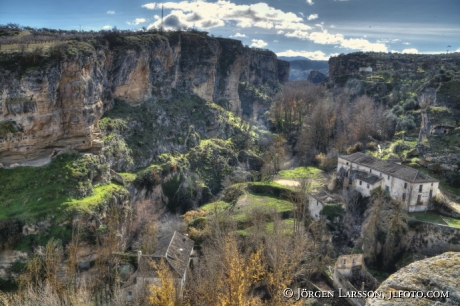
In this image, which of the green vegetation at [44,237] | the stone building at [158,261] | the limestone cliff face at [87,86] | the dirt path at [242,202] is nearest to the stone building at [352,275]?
the stone building at [158,261]

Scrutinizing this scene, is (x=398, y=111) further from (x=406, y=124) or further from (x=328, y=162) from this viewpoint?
(x=328, y=162)

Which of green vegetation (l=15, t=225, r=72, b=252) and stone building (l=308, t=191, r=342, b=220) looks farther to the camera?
stone building (l=308, t=191, r=342, b=220)

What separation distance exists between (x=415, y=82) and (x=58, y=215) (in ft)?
200

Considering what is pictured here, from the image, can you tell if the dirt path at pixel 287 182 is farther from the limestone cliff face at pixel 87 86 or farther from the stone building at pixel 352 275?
the limestone cliff face at pixel 87 86

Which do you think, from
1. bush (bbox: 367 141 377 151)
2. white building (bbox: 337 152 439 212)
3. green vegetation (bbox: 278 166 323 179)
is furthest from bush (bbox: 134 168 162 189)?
bush (bbox: 367 141 377 151)

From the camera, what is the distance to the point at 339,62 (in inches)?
3767

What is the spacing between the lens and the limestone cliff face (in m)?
32.0

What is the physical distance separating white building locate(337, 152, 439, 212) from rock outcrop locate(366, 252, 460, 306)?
85.9 feet

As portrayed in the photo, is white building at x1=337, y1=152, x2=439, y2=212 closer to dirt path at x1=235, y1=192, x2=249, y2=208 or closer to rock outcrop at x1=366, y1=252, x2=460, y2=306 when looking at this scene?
dirt path at x1=235, y1=192, x2=249, y2=208

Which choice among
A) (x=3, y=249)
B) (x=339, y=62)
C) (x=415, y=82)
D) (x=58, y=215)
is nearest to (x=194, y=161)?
(x=58, y=215)

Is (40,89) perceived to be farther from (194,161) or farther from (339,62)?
(339,62)

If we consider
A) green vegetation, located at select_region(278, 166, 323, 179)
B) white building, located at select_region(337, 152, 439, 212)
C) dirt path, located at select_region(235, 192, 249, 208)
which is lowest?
dirt path, located at select_region(235, 192, 249, 208)

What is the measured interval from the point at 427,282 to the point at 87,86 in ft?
127

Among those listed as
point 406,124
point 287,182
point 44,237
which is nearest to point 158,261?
point 44,237
